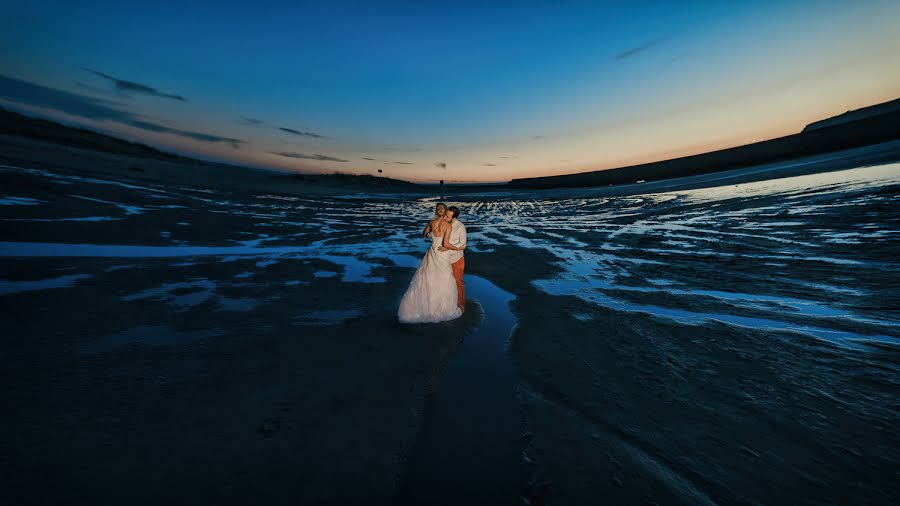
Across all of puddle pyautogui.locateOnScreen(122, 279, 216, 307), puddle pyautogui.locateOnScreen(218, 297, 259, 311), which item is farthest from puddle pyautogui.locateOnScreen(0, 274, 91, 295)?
puddle pyautogui.locateOnScreen(218, 297, 259, 311)

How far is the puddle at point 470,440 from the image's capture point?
2.01 metres

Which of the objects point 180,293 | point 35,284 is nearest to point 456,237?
point 180,293

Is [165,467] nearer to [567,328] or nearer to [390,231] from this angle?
[567,328]

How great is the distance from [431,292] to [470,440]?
2420 mm

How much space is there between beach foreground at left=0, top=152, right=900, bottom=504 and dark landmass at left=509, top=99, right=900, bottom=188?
22.7 meters

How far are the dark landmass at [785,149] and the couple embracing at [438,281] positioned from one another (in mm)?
25861

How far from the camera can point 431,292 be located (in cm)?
467

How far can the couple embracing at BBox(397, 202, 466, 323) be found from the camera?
4648 mm

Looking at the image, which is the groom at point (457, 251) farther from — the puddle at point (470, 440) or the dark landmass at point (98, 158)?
the dark landmass at point (98, 158)

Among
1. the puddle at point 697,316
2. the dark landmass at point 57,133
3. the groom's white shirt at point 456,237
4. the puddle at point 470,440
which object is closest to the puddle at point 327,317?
the groom's white shirt at point 456,237

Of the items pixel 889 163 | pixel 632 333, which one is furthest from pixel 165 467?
pixel 889 163

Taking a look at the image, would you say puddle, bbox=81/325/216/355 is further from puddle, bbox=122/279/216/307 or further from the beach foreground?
puddle, bbox=122/279/216/307

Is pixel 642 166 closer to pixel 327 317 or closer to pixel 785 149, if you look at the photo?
pixel 785 149

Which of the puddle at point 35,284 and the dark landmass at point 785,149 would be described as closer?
the puddle at point 35,284
